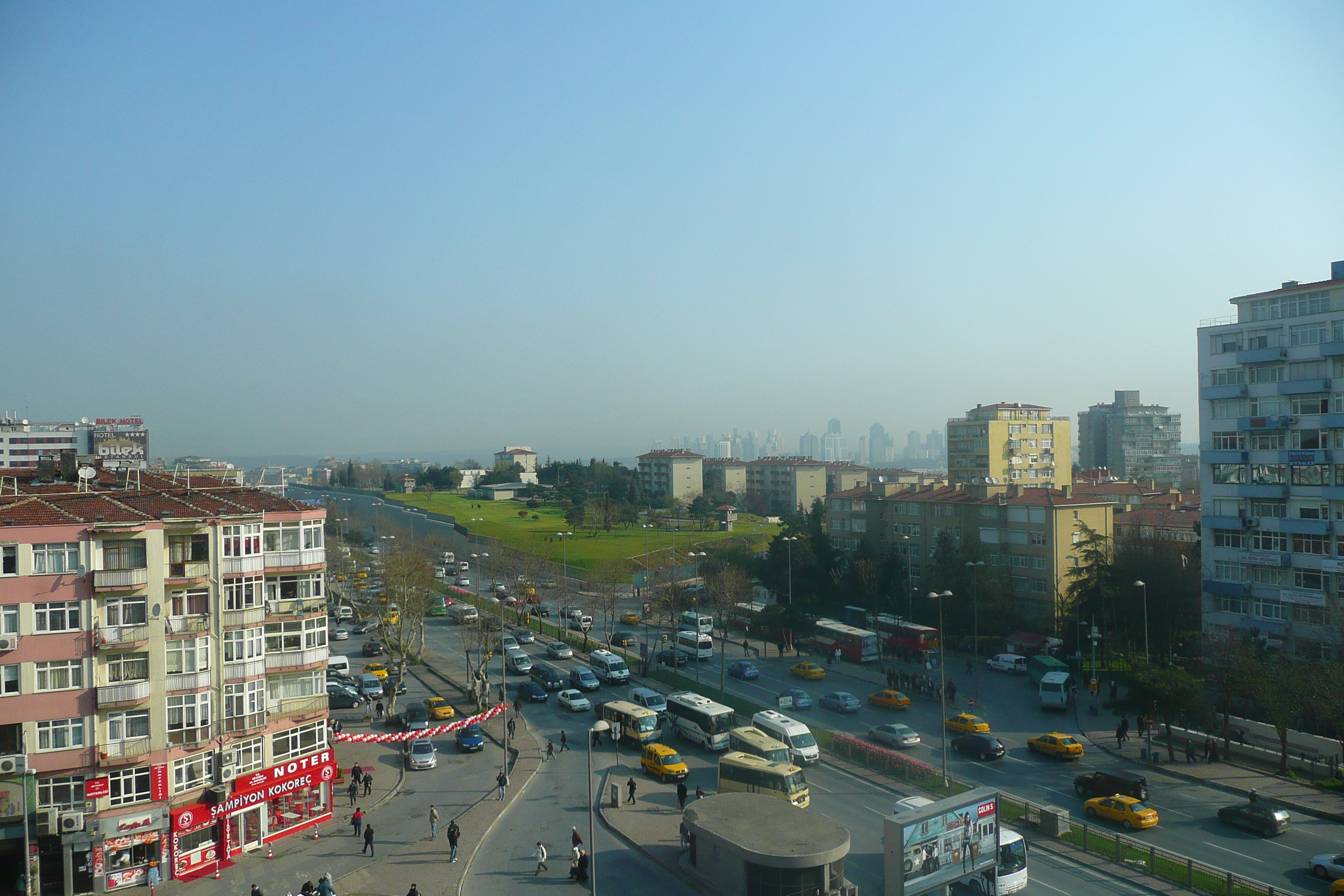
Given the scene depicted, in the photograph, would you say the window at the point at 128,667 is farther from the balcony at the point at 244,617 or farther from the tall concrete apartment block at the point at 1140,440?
the tall concrete apartment block at the point at 1140,440

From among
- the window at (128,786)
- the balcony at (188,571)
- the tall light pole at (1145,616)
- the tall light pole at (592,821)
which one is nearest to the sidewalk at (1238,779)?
the tall light pole at (1145,616)

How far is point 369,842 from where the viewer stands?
73.4 feet

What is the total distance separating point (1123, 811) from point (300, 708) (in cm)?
2195

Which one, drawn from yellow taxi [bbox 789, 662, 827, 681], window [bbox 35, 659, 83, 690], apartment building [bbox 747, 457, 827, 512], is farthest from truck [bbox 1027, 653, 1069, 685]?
apartment building [bbox 747, 457, 827, 512]

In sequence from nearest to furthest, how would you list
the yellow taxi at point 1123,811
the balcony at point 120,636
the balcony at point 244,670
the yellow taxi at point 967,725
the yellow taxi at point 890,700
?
the balcony at point 120,636 < the yellow taxi at point 1123,811 < the balcony at point 244,670 < the yellow taxi at point 967,725 < the yellow taxi at point 890,700

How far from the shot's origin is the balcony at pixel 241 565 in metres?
23.0

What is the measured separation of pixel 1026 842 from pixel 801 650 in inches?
1033

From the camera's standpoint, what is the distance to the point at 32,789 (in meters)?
19.7

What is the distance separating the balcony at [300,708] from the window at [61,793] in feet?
14.7

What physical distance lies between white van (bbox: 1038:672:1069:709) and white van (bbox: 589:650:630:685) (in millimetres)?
17555

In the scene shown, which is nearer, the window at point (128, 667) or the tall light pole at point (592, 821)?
the tall light pole at point (592, 821)

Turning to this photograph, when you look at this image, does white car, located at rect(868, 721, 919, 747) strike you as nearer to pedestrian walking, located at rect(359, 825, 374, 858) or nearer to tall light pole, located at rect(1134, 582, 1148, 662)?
tall light pole, located at rect(1134, 582, 1148, 662)

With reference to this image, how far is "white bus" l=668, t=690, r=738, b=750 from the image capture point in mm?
30109

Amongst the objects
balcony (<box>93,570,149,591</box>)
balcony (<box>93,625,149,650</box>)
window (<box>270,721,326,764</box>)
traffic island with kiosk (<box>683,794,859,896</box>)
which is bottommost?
traffic island with kiosk (<box>683,794,859,896</box>)
